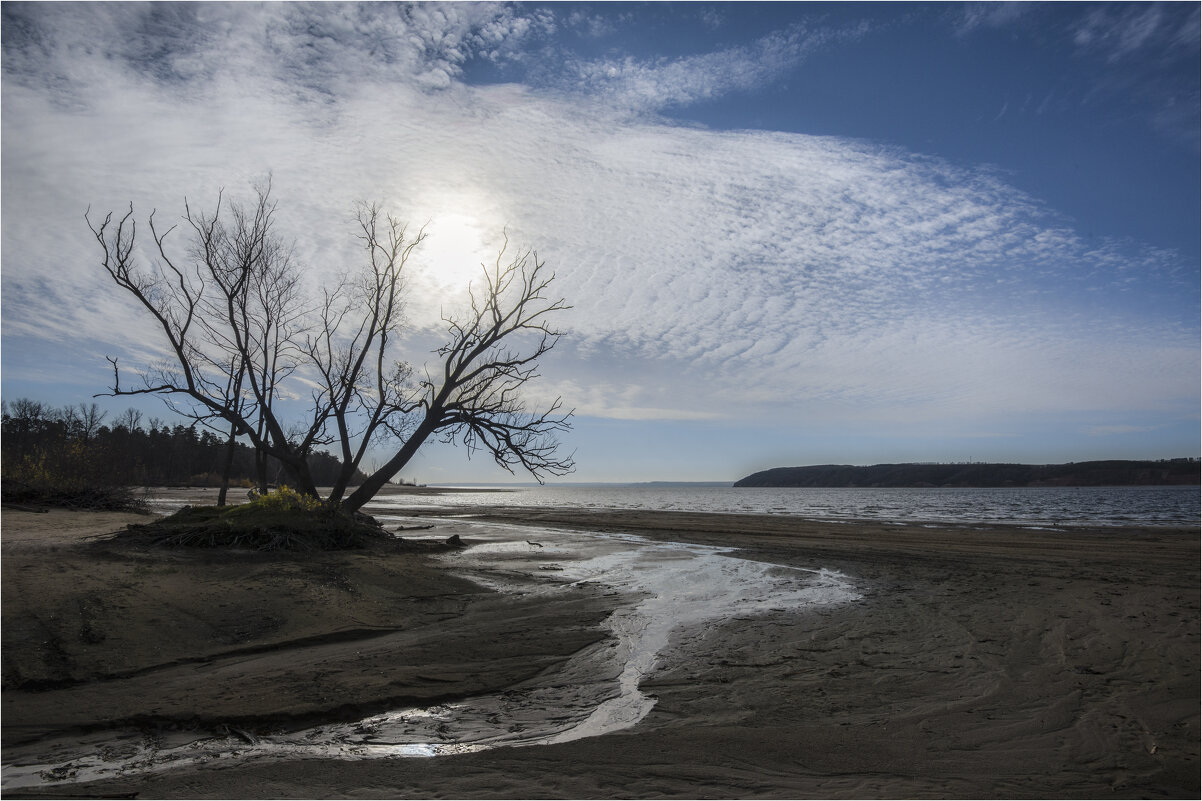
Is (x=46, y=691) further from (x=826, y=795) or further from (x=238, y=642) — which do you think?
(x=826, y=795)

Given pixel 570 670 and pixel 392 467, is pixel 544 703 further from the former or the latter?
pixel 392 467

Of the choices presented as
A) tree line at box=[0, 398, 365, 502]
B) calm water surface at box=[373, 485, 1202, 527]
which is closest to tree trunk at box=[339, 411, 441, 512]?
tree line at box=[0, 398, 365, 502]

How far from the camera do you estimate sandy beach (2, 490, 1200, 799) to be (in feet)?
13.1

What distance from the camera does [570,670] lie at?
6.32 m

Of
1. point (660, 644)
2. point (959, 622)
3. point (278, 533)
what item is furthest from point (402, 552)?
point (959, 622)

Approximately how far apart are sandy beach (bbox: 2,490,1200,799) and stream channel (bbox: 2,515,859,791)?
0.10 meters

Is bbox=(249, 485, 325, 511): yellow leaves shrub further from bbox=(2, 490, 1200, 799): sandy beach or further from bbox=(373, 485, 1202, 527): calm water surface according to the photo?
bbox=(373, 485, 1202, 527): calm water surface

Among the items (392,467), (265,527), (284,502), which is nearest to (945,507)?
(392,467)

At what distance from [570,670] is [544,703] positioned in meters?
0.97

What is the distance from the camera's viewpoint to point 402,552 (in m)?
13.3

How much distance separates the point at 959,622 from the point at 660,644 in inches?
167

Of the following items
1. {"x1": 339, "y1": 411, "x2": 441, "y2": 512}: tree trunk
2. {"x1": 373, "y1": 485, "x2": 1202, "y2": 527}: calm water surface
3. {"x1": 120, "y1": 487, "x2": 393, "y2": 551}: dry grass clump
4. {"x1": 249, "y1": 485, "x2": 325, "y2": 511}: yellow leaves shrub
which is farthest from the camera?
{"x1": 373, "y1": 485, "x2": 1202, "y2": 527}: calm water surface

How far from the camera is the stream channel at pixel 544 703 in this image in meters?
4.18

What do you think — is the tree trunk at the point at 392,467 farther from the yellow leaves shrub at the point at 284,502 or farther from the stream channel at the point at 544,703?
the stream channel at the point at 544,703
